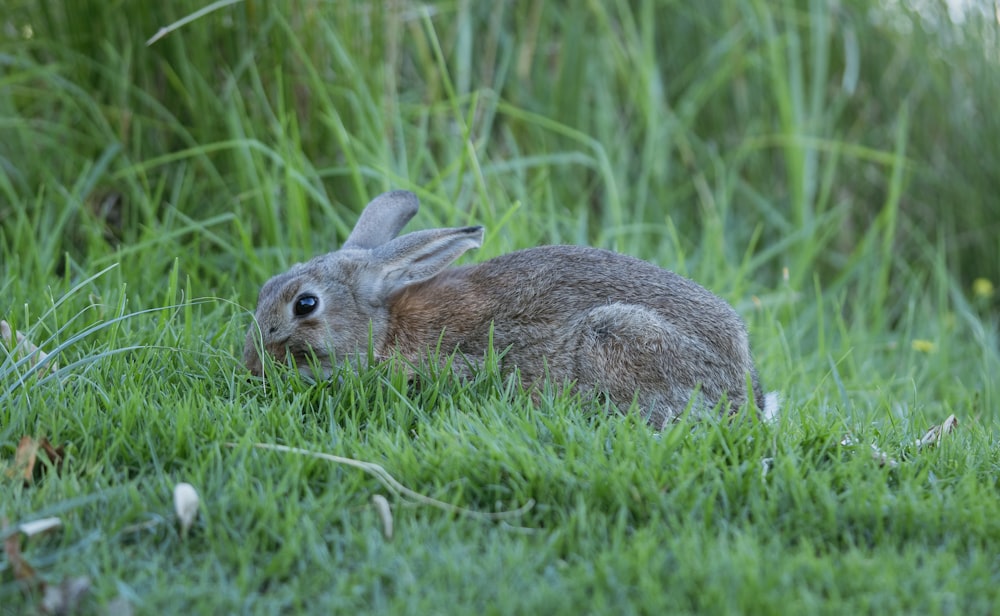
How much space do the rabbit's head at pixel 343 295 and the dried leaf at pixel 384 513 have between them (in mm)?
1229

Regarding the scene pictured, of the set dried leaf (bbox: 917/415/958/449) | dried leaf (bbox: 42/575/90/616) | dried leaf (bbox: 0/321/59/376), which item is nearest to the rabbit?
dried leaf (bbox: 917/415/958/449)

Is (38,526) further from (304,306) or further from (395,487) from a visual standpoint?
(304,306)

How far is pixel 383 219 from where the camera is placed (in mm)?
4977

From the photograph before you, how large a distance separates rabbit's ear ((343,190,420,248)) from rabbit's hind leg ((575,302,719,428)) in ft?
4.07

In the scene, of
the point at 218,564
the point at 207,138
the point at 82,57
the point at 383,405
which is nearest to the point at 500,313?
the point at 383,405

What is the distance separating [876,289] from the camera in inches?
277

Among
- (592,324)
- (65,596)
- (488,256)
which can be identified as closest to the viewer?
(65,596)

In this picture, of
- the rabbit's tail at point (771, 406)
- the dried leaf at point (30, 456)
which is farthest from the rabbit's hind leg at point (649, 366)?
the dried leaf at point (30, 456)

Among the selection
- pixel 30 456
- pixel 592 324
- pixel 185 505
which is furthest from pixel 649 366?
pixel 30 456

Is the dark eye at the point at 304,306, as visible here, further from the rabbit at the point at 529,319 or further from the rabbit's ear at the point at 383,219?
the rabbit's ear at the point at 383,219

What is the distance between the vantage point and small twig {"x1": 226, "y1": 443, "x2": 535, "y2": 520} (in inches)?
124

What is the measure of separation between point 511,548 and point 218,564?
791 millimetres

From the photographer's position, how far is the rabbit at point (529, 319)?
4.17 metres

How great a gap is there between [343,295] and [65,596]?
2056 mm
